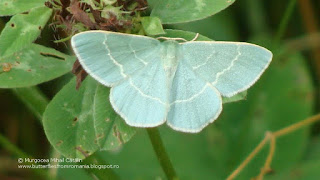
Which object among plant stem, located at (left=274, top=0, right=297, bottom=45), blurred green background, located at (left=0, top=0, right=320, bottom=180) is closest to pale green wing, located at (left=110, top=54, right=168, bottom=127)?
blurred green background, located at (left=0, top=0, right=320, bottom=180)

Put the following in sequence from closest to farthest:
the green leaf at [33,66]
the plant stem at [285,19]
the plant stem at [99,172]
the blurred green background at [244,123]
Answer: the green leaf at [33,66], the plant stem at [99,172], the plant stem at [285,19], the blurred green background at [244,123]

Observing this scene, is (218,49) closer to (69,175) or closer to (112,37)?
(112,37)

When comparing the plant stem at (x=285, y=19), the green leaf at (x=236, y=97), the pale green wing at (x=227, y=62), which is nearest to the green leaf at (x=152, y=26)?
the pale green wing at (x=227, y=62)

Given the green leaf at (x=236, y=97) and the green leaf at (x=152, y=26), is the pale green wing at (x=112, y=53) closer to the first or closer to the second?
the green leaf at (x=152, y=26)

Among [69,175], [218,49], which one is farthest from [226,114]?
[218,49]

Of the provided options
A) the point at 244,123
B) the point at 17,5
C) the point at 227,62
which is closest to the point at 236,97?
the point at 227,62

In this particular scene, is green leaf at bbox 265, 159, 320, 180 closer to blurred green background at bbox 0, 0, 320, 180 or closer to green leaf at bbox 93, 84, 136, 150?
blurred green background at bbox 0, 0, 320, 180
